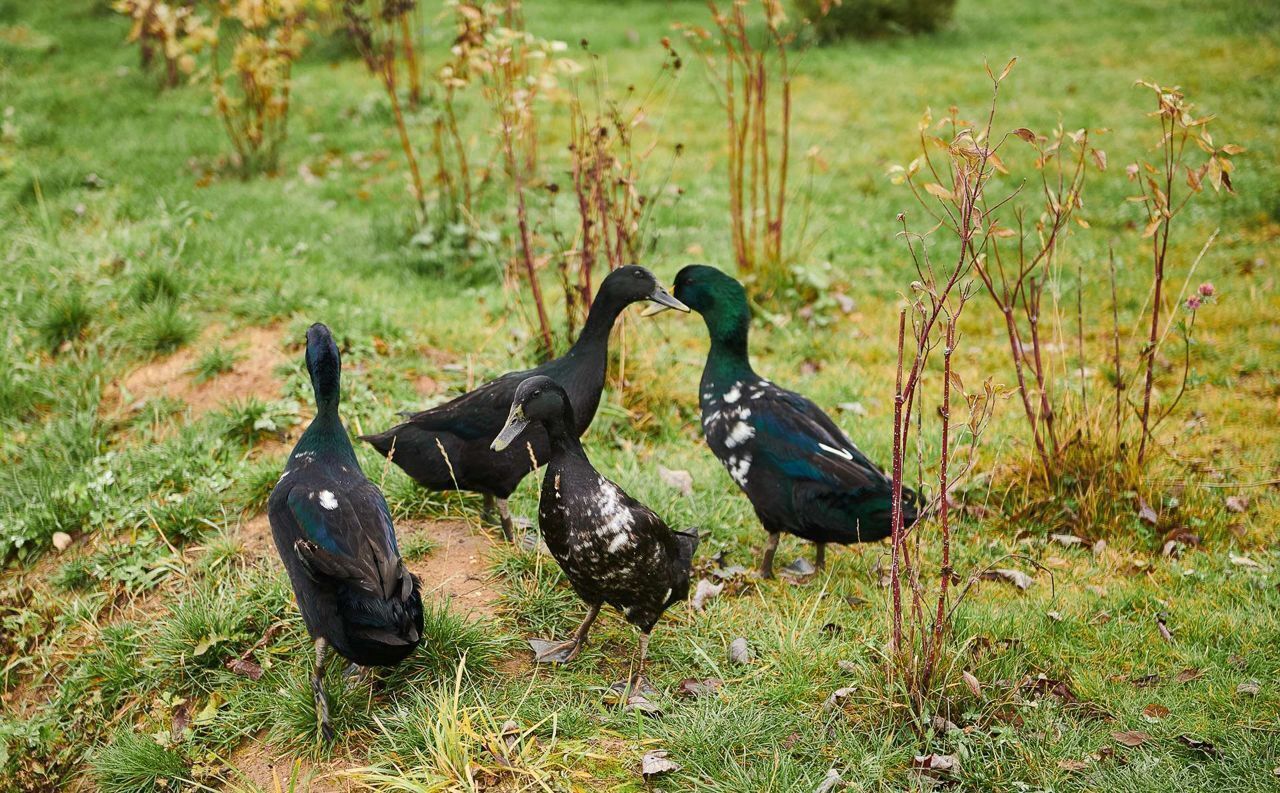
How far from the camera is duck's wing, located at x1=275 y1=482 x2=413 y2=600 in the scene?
3.28 meters

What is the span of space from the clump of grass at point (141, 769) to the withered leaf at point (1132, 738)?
125 inches

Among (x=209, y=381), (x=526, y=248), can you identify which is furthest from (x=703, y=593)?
(x=209, y=381)

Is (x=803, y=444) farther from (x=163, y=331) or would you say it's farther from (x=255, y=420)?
(x=163, y=331)

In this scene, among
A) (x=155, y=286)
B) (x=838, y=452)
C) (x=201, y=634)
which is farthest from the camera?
(x=155, y=286)

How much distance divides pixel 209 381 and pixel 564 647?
314 cm

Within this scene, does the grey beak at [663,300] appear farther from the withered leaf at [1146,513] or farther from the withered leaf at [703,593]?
the withered leaf at [1146,513]

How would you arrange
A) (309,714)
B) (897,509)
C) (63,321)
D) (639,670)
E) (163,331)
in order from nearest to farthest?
1. (897,509)
2. (309,714)
3. (639,670)
4. (163,331)
5. (63,321)

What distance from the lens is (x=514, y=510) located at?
4.73 m

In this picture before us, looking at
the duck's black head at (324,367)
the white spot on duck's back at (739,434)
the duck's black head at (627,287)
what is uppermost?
the duck's black head at (627,287)

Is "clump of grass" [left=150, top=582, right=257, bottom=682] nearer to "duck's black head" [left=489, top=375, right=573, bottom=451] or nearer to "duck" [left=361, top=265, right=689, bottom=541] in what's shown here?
"duck" [left=361, top=265, right=689, bottom=541]

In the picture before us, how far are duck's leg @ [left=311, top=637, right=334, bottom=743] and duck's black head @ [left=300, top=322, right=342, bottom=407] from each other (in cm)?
97

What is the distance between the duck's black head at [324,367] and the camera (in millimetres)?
3912

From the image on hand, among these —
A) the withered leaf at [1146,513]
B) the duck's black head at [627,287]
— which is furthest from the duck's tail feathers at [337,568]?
the withered leaf at [1146,513]

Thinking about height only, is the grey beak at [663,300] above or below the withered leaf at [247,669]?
above
